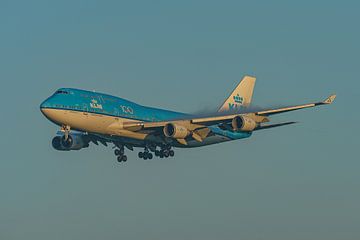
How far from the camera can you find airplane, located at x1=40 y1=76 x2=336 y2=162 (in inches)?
4018

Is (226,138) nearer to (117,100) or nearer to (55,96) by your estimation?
(117,100)

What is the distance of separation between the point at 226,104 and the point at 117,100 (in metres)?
19.7

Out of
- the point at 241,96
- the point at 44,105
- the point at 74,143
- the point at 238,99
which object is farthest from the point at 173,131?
the point at 241,96

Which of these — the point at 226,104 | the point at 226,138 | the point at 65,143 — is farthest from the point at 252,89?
the point at 65,143

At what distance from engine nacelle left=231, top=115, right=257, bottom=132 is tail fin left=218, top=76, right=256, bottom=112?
15.6 meters

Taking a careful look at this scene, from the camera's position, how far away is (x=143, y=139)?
350 ft

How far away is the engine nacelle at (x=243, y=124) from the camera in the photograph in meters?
105

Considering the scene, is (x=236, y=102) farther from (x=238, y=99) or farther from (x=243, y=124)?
(x=243, y=124)

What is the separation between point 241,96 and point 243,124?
19.6 metres

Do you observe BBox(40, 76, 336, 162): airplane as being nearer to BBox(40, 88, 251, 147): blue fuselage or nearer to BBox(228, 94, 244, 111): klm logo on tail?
BBox(40, 88, 251, 147): blue fuselage

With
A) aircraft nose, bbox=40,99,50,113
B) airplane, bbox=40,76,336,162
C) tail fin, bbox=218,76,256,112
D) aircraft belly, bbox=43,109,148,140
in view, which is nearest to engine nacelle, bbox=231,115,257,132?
airplane, bbox=40,76,336,162

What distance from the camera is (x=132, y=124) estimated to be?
10500 centimetres

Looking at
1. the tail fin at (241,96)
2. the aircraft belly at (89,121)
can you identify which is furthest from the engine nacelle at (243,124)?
the tail fin at (241,96)

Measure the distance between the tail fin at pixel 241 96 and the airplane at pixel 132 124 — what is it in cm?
786
